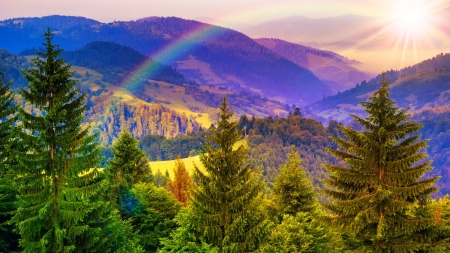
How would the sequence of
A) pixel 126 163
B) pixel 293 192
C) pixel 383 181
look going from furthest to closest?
pixel 126 163 → pixel 293 192 → pixel 383 181

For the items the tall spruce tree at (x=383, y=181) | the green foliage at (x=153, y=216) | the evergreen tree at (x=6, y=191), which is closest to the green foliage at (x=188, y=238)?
the tall spruce tree at (x=383, y=181)

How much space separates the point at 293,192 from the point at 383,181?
1072 cm

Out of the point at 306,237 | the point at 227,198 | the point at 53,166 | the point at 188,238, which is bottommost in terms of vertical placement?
the point at 306,237

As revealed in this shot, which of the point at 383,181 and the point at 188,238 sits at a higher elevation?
the point at 383,181

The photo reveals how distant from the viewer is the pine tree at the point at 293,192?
93.6 ft

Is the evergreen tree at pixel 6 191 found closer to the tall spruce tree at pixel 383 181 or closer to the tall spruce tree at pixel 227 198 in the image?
the tall spruce tree at pixel 227 198

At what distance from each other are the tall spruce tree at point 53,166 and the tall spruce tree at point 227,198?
5.21 meters

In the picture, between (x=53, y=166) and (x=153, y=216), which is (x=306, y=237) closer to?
(x=153, y=216)

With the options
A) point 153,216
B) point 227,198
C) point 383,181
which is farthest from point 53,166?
point 383,181

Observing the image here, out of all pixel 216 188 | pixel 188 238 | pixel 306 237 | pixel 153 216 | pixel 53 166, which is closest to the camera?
pixel 53 166

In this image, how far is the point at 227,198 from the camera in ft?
62.8

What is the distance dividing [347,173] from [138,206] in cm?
2052

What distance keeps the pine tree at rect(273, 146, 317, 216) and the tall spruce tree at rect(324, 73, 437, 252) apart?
8991mm

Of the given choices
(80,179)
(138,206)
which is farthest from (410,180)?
(138,206)
